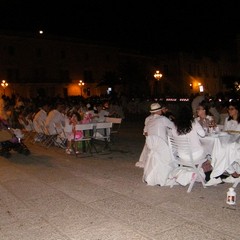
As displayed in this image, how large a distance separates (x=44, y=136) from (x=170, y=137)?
7550 mm

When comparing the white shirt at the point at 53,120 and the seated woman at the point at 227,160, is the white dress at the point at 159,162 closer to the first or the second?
the seated woman at the point at 227,160

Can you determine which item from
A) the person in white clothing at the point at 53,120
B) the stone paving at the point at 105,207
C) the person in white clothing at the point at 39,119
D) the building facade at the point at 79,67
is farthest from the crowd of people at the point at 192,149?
the building facade at the point at 79,67

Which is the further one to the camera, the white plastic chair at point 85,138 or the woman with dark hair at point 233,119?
the white plastic chair at point 85,138

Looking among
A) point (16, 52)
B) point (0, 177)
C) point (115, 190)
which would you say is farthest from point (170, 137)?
point (16, 52)

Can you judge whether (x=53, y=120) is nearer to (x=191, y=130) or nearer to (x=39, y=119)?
(x=39, y=119)

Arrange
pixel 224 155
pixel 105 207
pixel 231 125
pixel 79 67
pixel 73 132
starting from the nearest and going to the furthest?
pixel 105 207 < pixel 224 155 < pixel 231 125 < pixel 73 132 < pixel 79 67

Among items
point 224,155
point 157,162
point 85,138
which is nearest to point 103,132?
point 85,138

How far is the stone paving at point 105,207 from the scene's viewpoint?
445 cm

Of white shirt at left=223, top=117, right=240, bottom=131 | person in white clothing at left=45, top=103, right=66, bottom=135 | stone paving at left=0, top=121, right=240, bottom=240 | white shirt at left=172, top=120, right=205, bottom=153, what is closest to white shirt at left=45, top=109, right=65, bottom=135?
person in white clothing at left=45, top=103, right=66, bottom=135

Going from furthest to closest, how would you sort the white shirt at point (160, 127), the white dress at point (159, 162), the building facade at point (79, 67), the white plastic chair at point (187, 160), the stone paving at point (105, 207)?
the building facade at point (79, 67), the white shirt at point (160, 127), the white dress at point (159, 162), the white plastic chair at point (187, 160), the stone paving at point (105, 207)

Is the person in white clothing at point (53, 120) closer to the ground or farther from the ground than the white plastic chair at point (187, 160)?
farther from the ground

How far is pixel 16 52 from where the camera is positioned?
48.5m

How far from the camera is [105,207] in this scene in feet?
17.8

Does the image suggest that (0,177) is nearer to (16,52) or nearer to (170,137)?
(170,137)
